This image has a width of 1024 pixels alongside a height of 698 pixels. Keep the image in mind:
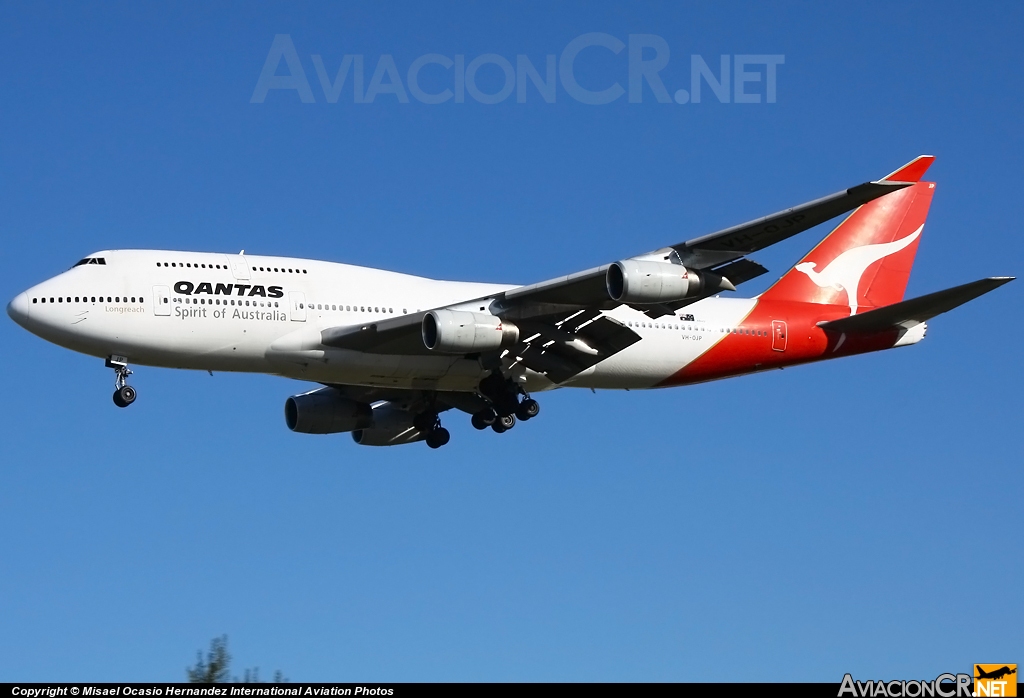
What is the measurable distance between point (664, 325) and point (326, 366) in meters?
10.7

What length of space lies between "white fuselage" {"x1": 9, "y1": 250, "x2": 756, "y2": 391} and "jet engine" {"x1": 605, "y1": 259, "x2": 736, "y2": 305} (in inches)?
199

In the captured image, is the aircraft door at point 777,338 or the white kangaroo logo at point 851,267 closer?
the aircraft door at point 777,338

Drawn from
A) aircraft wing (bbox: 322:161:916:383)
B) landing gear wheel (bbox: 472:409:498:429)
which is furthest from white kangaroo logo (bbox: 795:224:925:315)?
landing gear wheel (bbox: 472:409:498:429)

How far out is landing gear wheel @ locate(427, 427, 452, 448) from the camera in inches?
1769

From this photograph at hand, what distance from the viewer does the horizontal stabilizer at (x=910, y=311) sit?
37.6 metres

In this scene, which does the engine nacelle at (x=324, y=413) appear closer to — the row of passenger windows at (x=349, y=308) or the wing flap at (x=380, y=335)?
the row of passenger windows at (x=349, y=308)

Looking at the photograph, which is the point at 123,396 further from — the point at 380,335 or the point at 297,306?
the point at 380,335

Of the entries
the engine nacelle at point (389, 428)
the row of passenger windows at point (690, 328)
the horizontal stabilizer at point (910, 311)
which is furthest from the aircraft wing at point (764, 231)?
the engine nacelle at point (389, 428)

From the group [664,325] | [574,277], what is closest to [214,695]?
→ [574,277]

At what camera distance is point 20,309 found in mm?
37531

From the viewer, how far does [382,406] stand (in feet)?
149

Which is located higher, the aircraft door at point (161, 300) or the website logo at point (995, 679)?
the aircraft door at point (161, 300)

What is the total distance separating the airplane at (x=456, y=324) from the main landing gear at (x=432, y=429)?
5 centimetres

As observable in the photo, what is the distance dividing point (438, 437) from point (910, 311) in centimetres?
1545
